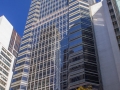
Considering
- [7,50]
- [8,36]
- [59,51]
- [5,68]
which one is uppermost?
[8,36]

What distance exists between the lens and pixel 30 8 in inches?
5581

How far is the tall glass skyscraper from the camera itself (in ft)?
275

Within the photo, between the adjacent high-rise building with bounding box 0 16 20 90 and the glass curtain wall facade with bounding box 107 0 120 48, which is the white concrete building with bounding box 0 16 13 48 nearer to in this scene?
the adjacent high-rise building with bounding box 0 16 20 90

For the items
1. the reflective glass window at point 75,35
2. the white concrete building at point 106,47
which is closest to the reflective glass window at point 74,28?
the reflective glass window at point 75,35

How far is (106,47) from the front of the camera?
90.8 meters

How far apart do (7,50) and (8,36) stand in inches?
891

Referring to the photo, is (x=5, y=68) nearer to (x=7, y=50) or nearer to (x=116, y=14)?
(x=7, y=50)

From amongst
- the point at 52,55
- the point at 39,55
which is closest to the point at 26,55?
the point at 39,55

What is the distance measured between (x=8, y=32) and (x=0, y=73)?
43.7 m

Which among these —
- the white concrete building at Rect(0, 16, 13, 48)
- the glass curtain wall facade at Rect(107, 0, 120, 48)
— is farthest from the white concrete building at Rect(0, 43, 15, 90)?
the glass curtain wall facade at Rect(107, 0, 120, 48)

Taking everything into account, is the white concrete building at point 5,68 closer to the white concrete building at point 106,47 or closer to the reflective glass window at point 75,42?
the reflective glass window at point 75,42

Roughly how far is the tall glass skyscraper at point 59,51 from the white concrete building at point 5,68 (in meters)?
15.0

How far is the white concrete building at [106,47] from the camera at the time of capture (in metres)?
80.0

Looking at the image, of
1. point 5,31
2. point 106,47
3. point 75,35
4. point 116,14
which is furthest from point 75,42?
point 5,31
